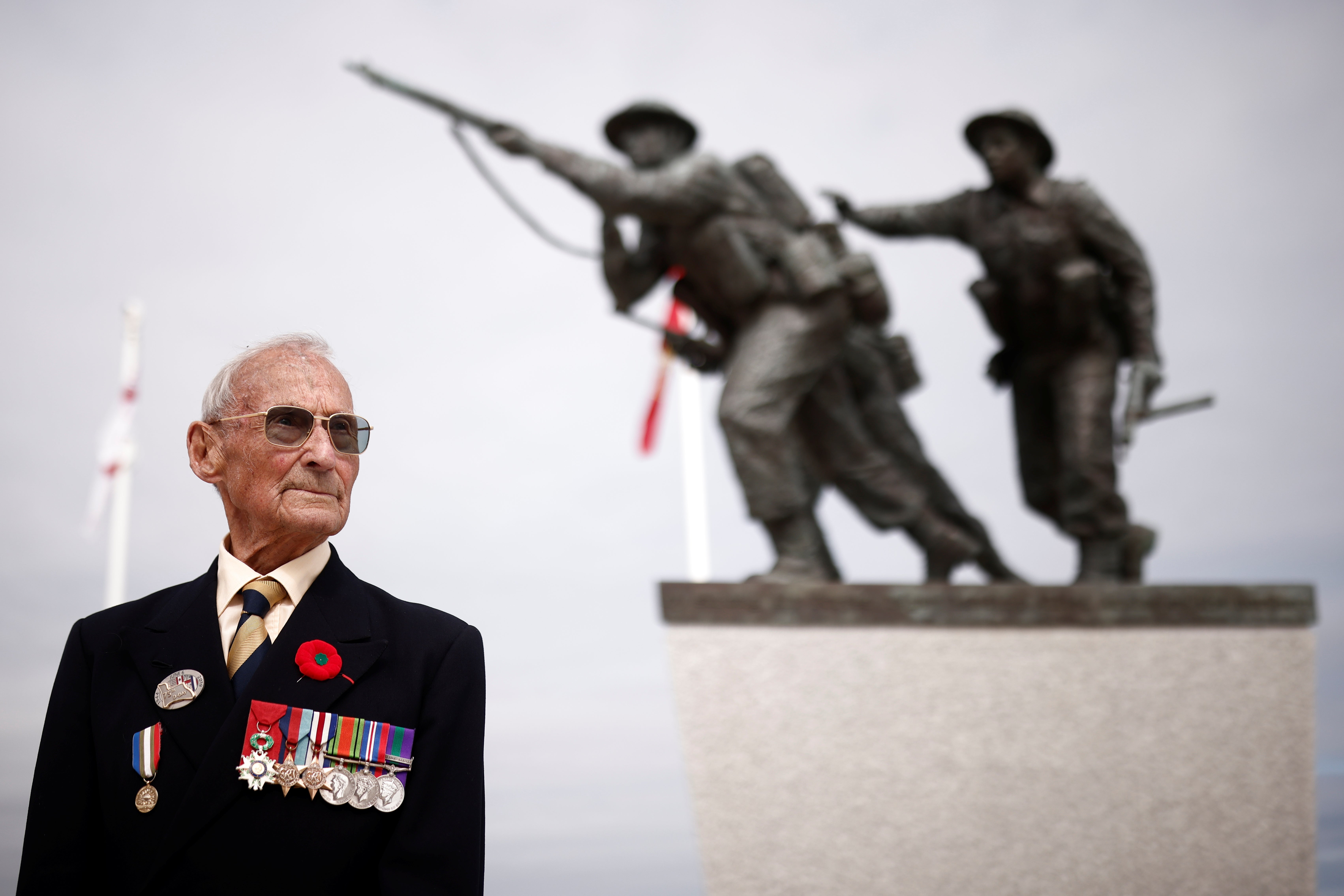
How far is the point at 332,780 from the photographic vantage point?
5.90ft

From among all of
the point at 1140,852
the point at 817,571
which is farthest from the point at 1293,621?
the point at 817,571

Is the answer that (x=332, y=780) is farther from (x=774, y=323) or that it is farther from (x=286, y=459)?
(x=774, y=323)

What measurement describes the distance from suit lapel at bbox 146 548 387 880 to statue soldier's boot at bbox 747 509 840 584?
3.21 metres

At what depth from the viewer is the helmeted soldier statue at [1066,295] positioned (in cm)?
549

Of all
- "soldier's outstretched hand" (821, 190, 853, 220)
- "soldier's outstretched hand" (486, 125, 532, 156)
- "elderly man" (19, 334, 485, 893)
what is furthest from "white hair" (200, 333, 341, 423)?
"soldier's outstretched hand" (821, 190, 853, 220)

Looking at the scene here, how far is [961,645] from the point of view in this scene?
15.7 feet

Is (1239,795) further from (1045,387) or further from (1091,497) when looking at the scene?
(1045,387)

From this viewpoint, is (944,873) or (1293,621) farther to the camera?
(1293,621)

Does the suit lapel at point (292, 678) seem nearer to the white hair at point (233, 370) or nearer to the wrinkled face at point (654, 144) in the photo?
the white hair at point (233, 370)

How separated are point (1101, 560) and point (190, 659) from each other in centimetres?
445

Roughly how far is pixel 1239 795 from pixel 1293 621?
78cm

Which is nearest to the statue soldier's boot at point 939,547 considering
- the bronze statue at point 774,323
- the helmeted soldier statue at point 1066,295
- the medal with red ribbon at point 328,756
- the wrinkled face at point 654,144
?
the bronze statue at point 774,323

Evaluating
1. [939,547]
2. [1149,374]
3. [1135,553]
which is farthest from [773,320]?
[1135,553]

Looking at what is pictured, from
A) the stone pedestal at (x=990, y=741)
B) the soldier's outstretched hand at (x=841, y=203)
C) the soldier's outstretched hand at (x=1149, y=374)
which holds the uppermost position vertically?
the soldier's outstretched hand at (x=841, y=203)
